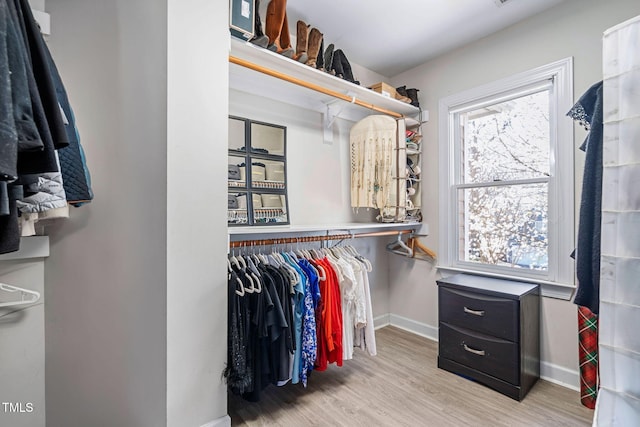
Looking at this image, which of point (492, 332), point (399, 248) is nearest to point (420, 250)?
point (399, 248)

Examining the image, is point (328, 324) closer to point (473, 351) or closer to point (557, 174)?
point (473, 351)

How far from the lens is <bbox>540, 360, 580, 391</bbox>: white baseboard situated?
1.97 m

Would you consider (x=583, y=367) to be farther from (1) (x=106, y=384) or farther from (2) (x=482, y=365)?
(1) (x=106, y=384)

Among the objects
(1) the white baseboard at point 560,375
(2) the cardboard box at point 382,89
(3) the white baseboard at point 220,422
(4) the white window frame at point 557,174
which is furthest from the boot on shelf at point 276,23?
(1) the white baseboard at point 560,375

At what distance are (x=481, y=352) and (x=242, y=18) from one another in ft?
8.35

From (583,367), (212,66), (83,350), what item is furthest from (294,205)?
(583,367)

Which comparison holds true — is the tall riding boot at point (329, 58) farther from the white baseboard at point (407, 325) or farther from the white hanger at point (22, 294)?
the white baseboard at point (407, 325)

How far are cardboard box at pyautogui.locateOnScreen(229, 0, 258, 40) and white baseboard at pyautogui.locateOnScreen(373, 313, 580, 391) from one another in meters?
2.61

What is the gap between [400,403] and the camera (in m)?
1.82

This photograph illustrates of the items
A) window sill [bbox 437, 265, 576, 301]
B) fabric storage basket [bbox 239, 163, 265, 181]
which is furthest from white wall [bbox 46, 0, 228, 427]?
window sill [bbox 437, 265, 576, 301]

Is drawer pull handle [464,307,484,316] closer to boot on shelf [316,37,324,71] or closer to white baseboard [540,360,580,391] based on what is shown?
white baseboard [540,360,580,391]

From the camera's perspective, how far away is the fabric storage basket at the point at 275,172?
223 cm

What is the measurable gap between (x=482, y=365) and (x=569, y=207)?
1.22m

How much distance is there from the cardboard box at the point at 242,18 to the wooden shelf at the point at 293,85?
6cm
